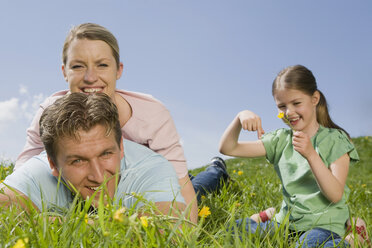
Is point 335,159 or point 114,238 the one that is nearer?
point 114,238

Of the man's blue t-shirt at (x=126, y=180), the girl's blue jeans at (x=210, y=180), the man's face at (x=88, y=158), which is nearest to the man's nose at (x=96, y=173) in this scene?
the man's face at (x=88, y=158)

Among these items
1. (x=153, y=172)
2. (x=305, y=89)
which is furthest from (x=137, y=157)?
(x=305, y=89)

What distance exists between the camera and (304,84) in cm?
330

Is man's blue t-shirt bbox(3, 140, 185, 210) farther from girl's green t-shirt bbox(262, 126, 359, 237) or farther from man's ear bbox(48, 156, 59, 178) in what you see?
girl's green t-shirt bbox(262, 126, 359, 237)

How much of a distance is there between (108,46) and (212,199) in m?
1.84

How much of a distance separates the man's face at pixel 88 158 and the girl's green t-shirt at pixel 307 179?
1494 mm

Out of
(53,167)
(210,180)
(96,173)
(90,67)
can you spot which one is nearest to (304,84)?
(210,180)

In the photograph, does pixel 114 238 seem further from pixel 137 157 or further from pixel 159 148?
pixel 159 148

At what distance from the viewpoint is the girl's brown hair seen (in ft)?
10.7

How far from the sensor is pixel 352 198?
491cm

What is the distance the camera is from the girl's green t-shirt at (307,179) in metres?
3.01

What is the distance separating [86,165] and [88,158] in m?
0.06

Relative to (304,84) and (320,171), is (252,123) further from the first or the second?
(304,84)

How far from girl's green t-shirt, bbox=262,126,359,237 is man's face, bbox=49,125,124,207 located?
149 cm
